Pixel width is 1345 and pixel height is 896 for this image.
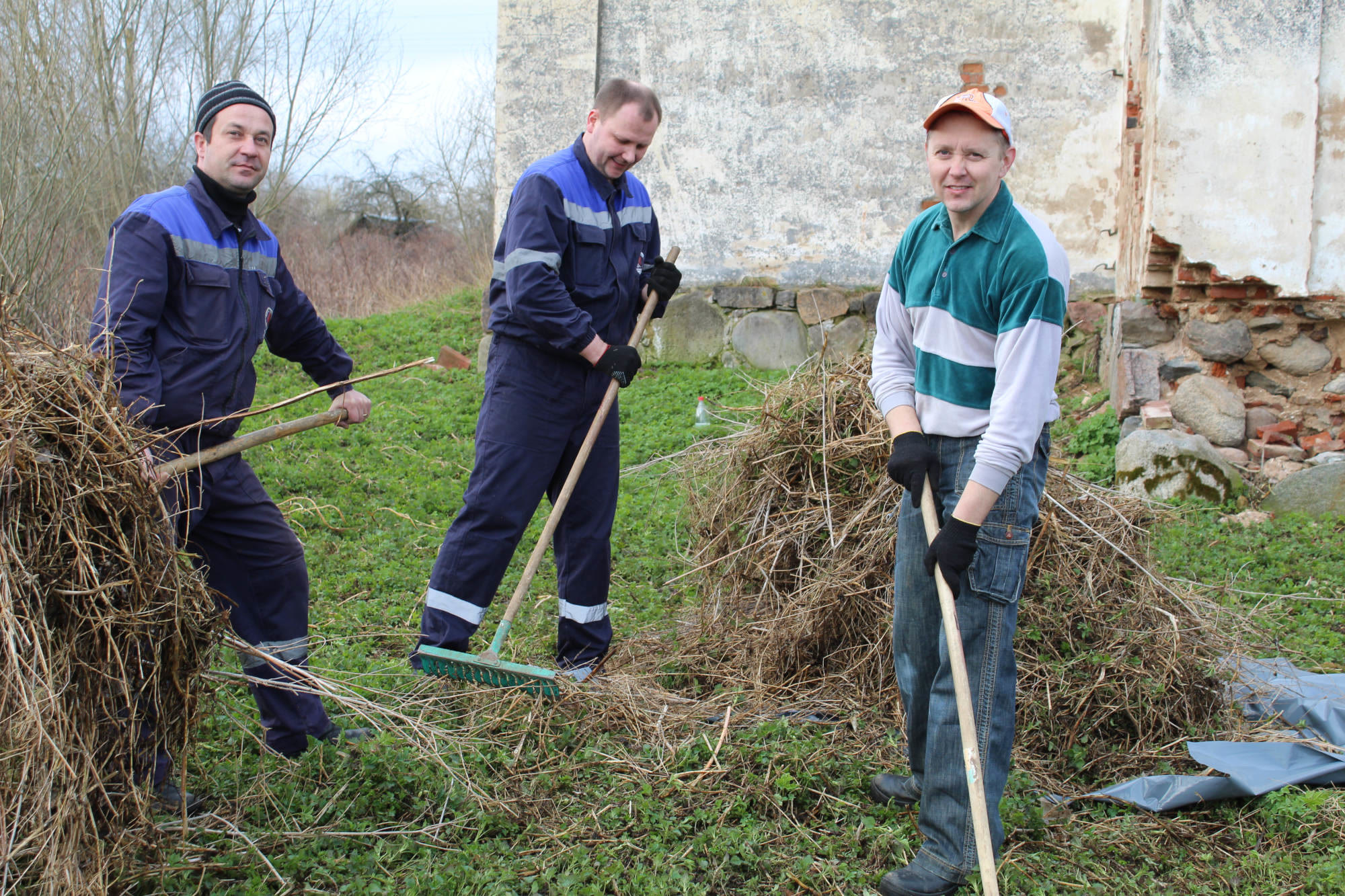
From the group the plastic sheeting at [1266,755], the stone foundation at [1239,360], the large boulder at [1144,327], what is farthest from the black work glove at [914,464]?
the large boulder at [1144,327]

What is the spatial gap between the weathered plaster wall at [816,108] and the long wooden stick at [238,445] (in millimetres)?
6801

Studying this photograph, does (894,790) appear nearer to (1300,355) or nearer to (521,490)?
(521,490)

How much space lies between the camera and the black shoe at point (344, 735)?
3068 millimetres

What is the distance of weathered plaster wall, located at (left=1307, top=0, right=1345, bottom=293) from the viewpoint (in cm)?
639

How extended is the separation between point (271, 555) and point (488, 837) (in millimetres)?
1081

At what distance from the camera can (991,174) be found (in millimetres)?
A: 2383

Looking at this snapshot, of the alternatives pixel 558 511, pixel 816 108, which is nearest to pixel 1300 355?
pixel 816 108

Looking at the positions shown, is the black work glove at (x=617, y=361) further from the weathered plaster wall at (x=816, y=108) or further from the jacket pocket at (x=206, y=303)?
the weathered plaster wall at (x=816, y=108)

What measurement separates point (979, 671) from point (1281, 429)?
5.18 metres

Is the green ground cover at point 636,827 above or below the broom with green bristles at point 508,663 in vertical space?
below

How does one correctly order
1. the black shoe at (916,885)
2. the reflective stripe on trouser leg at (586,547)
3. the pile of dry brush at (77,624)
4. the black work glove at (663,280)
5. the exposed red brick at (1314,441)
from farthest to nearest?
the exposed red brick at (1314,441)
the black work glove at (663,280)
the reflective stripe on trouser leg at (586,547)
the black shoe at (916,885)
the pile of dry brush at (77,624)

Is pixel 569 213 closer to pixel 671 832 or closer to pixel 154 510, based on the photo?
pixel 154 510

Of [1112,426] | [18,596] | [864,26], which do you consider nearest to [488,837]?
[18,596]

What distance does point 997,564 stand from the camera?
8.05 feet
